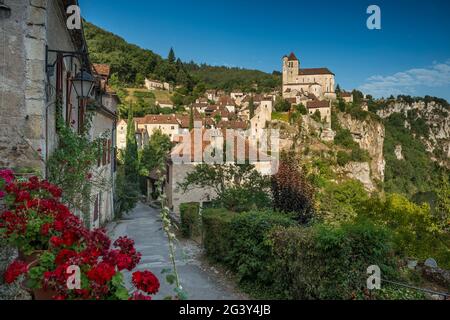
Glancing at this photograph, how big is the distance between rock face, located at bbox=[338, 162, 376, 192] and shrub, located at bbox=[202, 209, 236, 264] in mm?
85485

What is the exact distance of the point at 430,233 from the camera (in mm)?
19562

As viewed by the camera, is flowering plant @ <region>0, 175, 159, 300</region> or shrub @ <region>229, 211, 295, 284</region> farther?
shrub @ <region>229, 211, 295, 284</region>

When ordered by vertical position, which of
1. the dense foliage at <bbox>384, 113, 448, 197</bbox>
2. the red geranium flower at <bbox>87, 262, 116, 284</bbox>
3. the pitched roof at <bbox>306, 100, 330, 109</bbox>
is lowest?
the dense foliage at <bbox>384, 113, 448, 197</bbox>

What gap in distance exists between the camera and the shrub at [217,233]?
11938mm

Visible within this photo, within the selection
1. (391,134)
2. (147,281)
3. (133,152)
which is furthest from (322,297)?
(391,134)

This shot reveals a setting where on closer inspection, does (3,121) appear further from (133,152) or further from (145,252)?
(133,152)

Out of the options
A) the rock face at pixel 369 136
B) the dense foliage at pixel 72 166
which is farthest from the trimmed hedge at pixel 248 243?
the rock face at pixel 369 136

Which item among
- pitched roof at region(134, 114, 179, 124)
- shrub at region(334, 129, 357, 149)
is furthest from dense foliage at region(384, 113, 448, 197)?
pitched roof at region(134, 114, 179, 124)

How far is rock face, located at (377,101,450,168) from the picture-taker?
159 metres

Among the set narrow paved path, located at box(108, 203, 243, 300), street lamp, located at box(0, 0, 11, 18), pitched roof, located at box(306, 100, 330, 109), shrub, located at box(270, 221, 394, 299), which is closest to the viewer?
shrub, located at box(270, 221, 394, 299)

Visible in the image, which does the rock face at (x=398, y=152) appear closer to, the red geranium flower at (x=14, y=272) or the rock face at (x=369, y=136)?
the rock face at (x=369, y=136)

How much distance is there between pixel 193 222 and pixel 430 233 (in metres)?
11.9

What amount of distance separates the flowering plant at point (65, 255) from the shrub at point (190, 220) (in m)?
13.4

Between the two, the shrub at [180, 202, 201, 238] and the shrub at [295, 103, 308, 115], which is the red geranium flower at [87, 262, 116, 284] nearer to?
the shrub at [180, 202, 201, 238]
